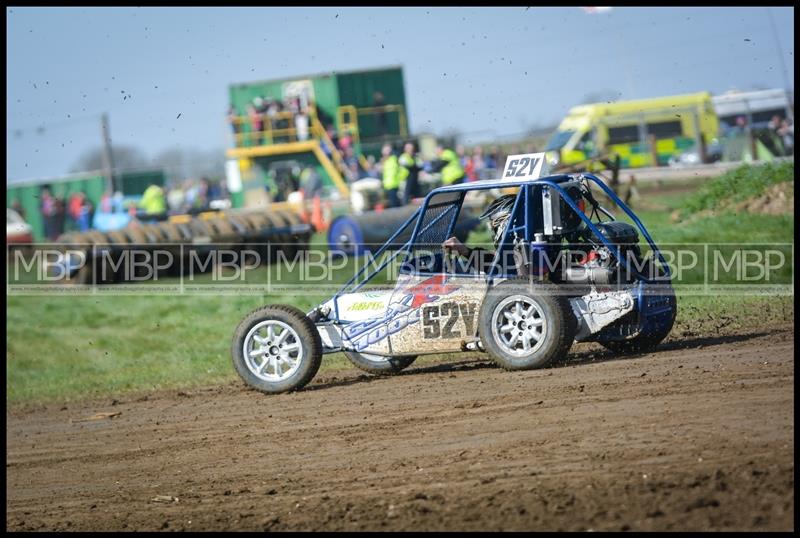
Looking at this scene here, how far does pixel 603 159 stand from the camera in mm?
17562

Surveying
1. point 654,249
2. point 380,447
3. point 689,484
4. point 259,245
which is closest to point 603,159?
point 259,245

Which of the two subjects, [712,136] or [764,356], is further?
[712,136]

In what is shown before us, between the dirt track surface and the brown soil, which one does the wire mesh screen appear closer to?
the dirt track surface

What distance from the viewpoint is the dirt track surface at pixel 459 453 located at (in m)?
5.01

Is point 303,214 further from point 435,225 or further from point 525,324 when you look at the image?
point 525,324

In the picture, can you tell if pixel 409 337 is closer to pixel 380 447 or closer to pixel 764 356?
pixel 380 447

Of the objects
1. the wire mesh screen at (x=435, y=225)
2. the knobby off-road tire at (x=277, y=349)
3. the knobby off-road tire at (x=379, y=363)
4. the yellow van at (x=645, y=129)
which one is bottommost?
the knobby off-road tire at (x=379, y=363)

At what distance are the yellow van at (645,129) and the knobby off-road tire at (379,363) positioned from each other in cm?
1590

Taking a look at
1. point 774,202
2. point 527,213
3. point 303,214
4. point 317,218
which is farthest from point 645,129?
point 527,213

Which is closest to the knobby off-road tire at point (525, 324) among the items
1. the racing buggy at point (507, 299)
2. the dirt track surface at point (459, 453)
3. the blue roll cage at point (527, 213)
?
the racing buggy at point (507, 299)

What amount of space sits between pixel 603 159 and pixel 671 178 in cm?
716

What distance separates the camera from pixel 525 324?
852 centimetres

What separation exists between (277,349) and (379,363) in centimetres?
108

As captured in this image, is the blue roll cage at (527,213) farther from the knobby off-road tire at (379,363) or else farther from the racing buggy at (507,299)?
the knobby off-road tire at (379,363)
